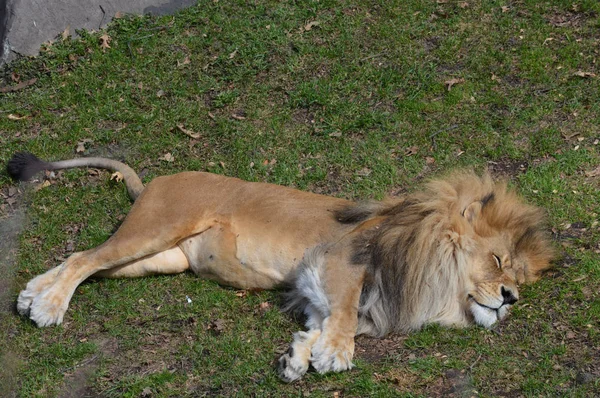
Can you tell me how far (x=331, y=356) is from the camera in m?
4.90

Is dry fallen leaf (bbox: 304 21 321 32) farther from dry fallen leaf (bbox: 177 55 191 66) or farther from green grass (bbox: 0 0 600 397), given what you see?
dry fallen leaf (bbox: 177 55 191 66)

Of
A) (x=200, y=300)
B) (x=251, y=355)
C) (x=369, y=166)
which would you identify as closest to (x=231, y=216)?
(x=200, y=300)

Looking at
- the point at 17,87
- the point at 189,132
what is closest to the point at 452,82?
the point at 189,132

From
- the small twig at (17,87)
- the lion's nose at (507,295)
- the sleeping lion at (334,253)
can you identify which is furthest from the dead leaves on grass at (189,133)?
the lion's nose at (507,295)

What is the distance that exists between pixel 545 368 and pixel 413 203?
140 cm

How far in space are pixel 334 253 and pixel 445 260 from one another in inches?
30.2

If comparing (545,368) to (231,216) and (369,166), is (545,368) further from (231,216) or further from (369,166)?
(369,166)

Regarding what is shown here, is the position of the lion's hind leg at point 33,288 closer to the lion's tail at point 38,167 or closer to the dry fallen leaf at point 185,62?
the lion's tail at point 38,167

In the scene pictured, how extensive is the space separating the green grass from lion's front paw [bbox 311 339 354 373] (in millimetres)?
92

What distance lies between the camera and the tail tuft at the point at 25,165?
23.2 ft

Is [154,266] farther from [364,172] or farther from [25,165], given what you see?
[364,172]

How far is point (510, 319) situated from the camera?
17.2 feet

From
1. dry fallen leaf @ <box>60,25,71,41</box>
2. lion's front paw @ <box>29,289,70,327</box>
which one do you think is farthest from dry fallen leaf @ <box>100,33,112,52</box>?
lion's front paw @ <box>29,289,70,327</box>

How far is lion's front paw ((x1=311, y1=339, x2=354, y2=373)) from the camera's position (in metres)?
4.88
